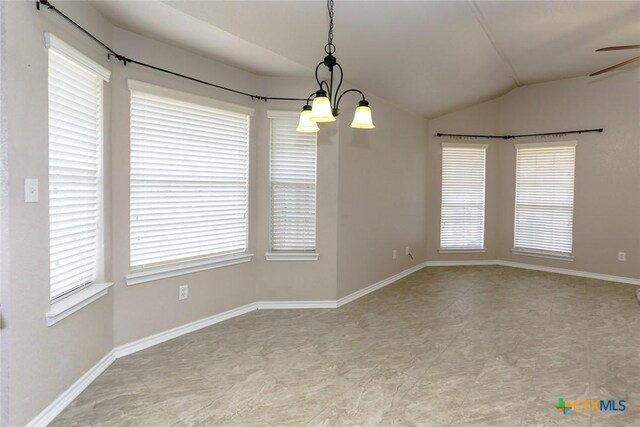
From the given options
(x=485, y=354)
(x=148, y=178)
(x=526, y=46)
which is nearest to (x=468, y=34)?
(x=526, y=46)

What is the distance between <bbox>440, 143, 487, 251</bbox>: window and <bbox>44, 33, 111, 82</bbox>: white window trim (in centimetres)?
529

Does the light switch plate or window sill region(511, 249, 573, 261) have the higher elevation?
the light switch plate

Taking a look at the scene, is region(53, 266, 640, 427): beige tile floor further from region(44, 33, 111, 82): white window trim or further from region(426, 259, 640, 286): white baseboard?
region(44, 33, 111, 82): white window trim

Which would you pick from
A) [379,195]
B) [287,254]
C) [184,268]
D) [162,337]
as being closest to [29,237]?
[184,268]

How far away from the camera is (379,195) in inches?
199

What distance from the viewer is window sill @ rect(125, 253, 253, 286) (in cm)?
307

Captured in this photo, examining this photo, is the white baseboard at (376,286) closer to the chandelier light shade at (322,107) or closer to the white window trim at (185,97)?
the white window trim at (185,97)

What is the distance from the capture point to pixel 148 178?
10.2 feet

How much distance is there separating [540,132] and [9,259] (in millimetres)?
6896

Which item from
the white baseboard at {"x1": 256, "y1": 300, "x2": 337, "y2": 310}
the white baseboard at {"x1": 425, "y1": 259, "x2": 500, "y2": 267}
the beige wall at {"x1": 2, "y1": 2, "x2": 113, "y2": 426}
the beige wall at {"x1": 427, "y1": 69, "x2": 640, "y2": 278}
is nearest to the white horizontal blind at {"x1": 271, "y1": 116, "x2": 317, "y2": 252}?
the white baseboard at {"x1": 256, "y1": 300, "x2": 337, "y2": 310}

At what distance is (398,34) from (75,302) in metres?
3.42

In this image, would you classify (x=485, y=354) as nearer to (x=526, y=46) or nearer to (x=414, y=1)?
(x=414, y=1)

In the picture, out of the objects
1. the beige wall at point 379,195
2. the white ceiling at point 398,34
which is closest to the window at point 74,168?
the white ceiling at point 398,34

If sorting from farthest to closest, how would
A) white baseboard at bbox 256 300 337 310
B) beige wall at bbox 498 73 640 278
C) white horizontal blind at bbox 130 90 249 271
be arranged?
beige wall at bbox 498 73 640 278
white baseboard at bbox 256 300 337 310
white horizontal blind at bbox 130 90 249 271
